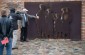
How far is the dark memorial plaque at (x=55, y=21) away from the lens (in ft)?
66.5

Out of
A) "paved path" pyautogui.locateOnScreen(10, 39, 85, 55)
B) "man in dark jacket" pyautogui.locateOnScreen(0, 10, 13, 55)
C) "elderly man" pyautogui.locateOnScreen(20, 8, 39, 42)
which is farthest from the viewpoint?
"elderly man" pyautogui.locateOnScreen(20, 8, 39, 42)

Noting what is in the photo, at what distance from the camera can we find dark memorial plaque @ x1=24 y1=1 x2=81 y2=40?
66.5ft

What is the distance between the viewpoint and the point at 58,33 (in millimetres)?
20406

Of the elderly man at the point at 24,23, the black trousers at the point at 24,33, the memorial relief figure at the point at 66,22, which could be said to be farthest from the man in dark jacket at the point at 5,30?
the memorial relief figure at the point at 66,22

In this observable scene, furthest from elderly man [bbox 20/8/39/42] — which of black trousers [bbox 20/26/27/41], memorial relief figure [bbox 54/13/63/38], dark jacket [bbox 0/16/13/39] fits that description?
dark jacket [bbox 0/16/13/39]

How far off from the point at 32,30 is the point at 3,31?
24.3 ft

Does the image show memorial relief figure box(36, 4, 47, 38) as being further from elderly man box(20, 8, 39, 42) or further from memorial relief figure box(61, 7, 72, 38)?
memorial relief figure box(61, 7, 72, 38)

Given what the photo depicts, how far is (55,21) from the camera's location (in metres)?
20.4

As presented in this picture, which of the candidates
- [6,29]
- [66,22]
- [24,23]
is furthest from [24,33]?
[6,29]

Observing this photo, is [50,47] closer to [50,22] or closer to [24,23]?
[24,23]

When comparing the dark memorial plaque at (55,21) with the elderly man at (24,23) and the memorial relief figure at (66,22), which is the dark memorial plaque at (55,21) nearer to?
the memorial relief figure at (66,22)

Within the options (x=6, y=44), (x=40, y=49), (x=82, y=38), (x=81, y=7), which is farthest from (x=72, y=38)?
(x=6, y=44)

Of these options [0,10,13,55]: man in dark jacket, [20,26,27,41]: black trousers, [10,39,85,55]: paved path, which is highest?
[0,10,13,55]: man in dark jacket

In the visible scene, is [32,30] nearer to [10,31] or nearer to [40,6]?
[40,6]
